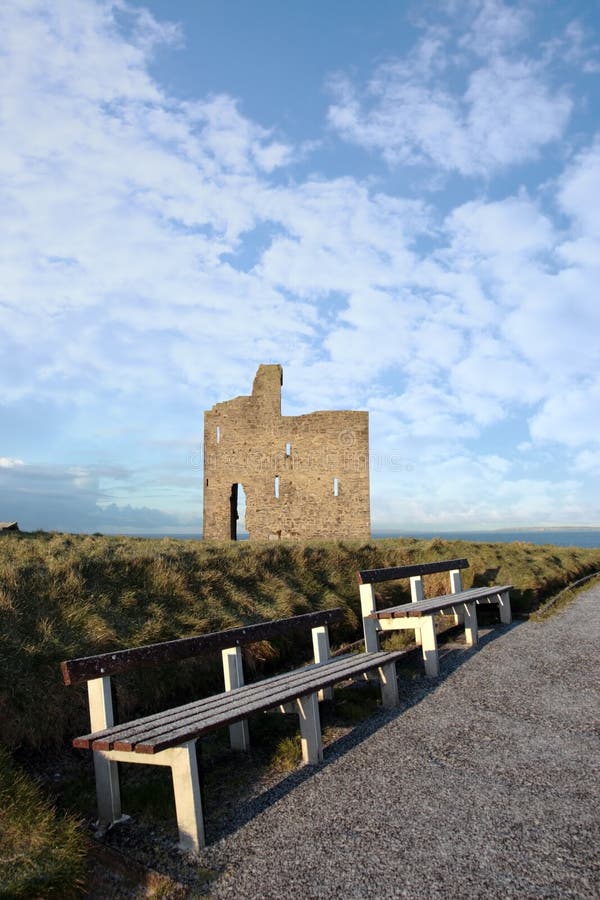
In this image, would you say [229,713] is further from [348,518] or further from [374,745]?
[348,518]

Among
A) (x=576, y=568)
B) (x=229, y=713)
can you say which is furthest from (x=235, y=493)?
(x=229, y=713)

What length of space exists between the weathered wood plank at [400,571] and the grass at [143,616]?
85 cm

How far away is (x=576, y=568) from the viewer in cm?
1186

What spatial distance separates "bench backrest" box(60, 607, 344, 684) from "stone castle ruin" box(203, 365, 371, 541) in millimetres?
17512

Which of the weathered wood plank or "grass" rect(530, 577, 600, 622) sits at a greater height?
the weathered wood plank

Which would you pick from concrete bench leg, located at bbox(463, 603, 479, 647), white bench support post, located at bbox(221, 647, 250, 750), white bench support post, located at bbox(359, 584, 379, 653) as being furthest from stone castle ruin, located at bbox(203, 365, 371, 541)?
white bench support post, located at bbox(221, 647, 250, 750)

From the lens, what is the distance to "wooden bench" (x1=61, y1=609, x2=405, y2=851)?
9.87 ft

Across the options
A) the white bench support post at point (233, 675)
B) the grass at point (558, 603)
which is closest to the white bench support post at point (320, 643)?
the white bench support post at point (233, 675)

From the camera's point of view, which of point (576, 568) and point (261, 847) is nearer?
point (261, 847)

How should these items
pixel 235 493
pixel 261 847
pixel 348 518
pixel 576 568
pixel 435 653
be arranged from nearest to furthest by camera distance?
pixel 261 847 < pixel 435 653 < pixel 576 568 < pixel 348 518 < pixel 235 493

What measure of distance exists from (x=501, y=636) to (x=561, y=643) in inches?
26.2

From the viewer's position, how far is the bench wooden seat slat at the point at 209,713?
3.00 m

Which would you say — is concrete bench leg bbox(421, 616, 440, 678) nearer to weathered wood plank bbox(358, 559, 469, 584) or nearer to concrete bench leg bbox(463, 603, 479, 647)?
weathered wood plank bbox(358, 559, 469, 584)

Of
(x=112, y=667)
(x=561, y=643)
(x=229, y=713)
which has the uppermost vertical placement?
(x=112, y=667)
